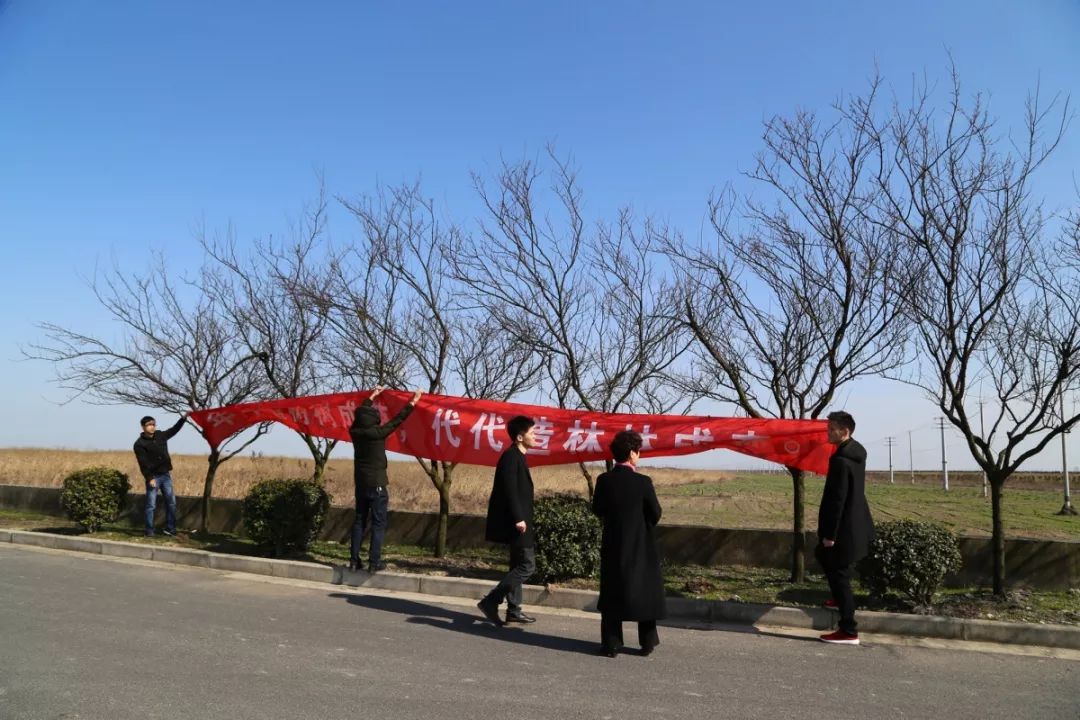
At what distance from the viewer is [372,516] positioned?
9031 millimetres

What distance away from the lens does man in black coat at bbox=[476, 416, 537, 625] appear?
7.05 metres

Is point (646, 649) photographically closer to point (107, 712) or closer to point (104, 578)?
point (107, 712)

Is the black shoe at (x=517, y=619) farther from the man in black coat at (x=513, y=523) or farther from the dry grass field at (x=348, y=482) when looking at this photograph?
the dry grass field at (x=348, y=482)

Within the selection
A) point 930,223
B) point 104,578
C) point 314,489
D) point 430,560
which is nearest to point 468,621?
point 430,560

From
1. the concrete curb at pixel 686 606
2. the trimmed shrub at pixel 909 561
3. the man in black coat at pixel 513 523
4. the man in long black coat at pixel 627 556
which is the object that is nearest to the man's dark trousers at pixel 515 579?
the man in black coat at pixel 513 523

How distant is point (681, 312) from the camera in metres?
10.6

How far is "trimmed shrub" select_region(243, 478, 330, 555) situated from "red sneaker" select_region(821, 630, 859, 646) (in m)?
6.44

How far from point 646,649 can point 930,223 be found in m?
5.51

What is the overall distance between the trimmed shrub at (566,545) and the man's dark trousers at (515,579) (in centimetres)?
112

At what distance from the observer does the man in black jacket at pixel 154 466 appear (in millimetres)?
12266

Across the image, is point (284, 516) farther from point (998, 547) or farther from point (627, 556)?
point (998, 547)

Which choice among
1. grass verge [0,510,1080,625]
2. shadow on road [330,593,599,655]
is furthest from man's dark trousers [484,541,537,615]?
grass verge [0,510,1080,625]

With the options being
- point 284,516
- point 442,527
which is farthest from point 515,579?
point 284,516

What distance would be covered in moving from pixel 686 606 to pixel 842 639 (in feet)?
4.82
